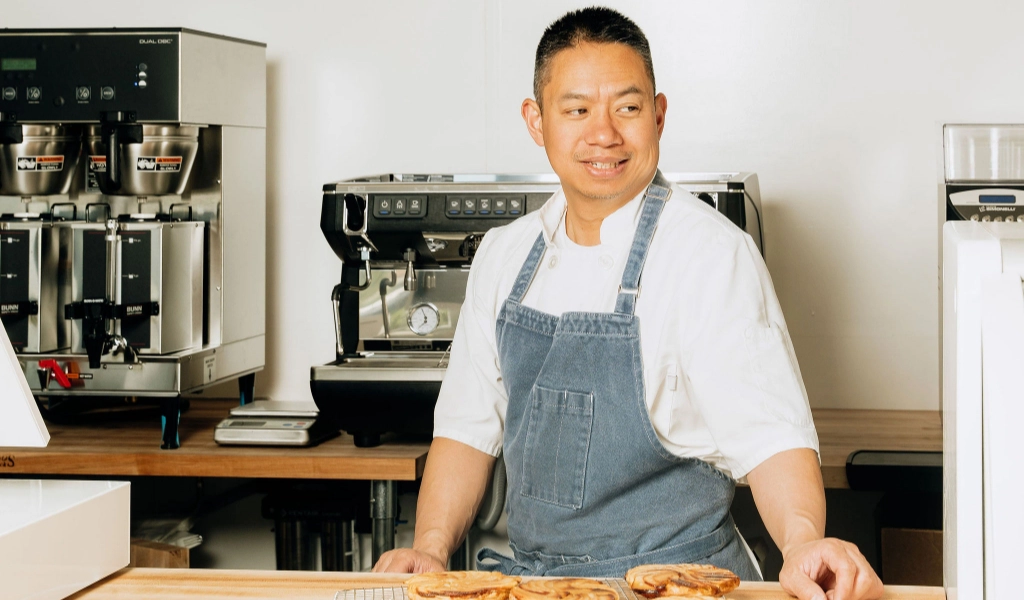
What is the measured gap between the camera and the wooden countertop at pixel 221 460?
2385mm

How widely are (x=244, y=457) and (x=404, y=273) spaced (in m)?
0.60

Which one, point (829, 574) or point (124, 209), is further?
point (124, 209)

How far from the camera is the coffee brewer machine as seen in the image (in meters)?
2.56

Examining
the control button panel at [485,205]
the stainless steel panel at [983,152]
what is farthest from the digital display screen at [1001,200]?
the control button panel at [485,205]

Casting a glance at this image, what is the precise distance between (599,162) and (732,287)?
11.8 inches

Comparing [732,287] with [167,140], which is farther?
[167,140]

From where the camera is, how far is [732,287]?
161 centimetres

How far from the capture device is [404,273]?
2658 millimetres

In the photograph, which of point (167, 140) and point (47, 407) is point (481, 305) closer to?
point (167, 140)

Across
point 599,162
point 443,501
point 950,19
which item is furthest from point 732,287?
point 950,19

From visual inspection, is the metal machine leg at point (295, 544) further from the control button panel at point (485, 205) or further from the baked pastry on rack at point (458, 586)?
the baked pastry on rack at point (458, 586)

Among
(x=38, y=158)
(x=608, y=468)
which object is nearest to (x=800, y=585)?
(x=608, y=468)

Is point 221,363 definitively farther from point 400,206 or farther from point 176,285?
point 400,206

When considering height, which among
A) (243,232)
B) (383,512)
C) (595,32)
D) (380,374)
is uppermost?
(595,32)
